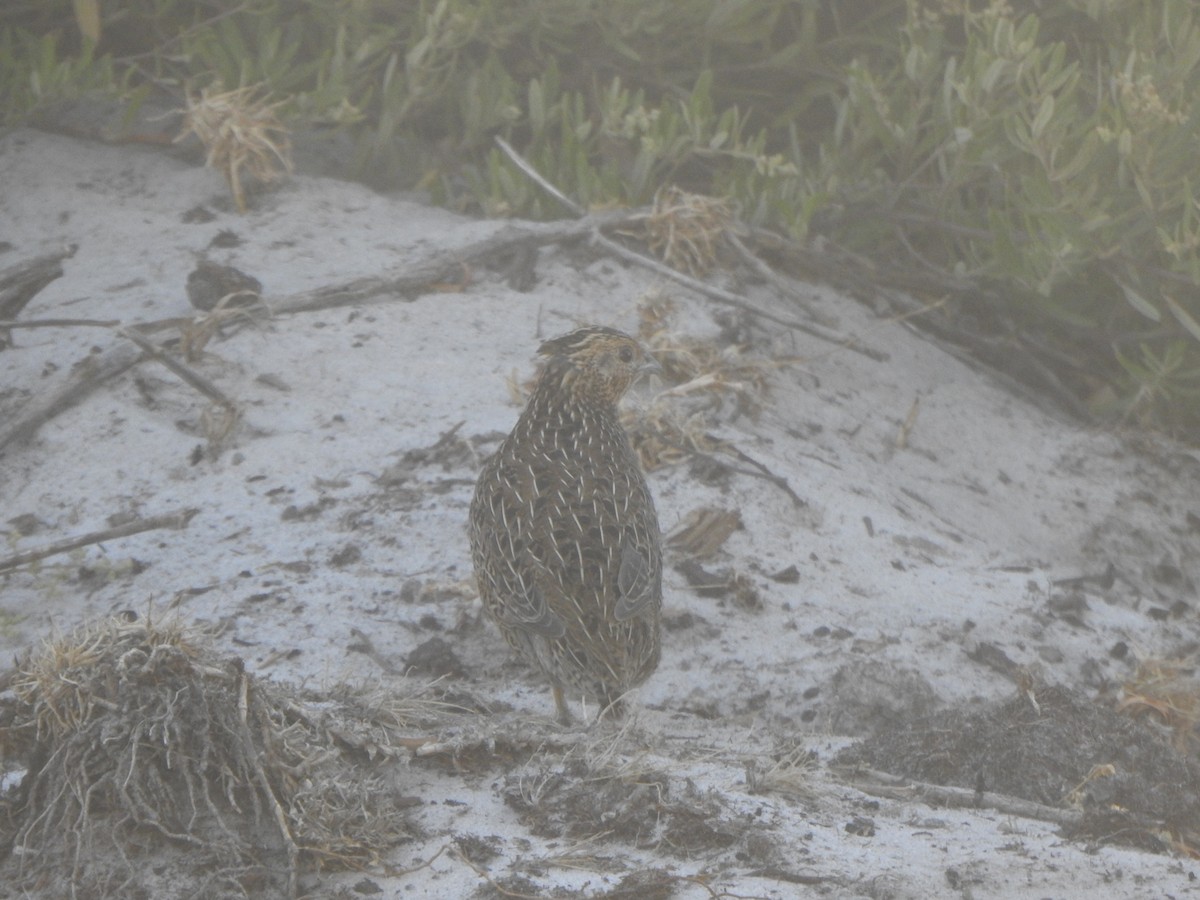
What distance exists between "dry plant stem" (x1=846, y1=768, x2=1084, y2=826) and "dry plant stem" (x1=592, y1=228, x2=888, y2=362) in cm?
291

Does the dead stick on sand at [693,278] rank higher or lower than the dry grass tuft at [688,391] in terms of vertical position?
higher

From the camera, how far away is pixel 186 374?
5480mm

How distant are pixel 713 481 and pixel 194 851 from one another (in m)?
2.94

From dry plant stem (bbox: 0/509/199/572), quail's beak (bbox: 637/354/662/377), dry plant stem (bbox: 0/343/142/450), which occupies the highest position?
quail's beak (bbox: 637/354/662/377)

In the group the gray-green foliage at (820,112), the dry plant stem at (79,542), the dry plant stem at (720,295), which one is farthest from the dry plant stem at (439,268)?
the dry plant stem at (79,542)

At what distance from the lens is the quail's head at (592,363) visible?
5219 mm

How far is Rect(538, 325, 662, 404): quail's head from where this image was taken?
522cm

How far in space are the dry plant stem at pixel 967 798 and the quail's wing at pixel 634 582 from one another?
865 millimetres

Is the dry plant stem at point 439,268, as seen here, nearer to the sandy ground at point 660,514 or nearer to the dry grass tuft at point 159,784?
the sandy ground at point 660,514

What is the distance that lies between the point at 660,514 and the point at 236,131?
254 cm

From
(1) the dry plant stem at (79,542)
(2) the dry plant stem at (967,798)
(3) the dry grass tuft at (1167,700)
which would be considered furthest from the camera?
(3) the dry grass tuft at (1167,700)

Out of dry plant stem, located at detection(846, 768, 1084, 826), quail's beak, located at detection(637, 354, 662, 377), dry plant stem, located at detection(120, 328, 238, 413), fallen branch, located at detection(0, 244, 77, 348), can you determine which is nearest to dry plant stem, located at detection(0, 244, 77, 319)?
fallen branch, located at detection(0, 244, 77, 348)

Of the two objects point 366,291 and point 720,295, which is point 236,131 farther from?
point 720,295

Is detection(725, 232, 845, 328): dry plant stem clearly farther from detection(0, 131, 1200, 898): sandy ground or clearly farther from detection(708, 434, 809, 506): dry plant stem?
detection(708, 434, 809, 506): dry plant stem
